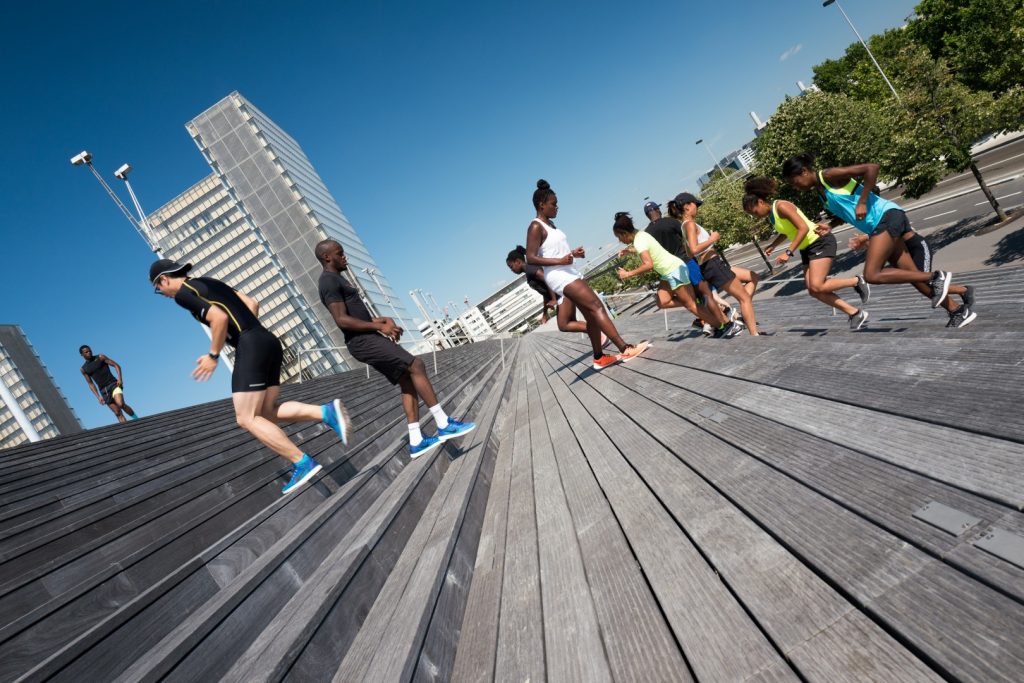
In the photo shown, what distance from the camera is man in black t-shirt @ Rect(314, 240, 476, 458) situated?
11.9 ft

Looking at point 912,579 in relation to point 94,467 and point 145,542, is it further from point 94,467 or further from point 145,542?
point 94,467

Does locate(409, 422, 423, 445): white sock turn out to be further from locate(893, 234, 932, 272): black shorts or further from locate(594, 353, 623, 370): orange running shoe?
locate(893, 234, 932, 272): black shorts

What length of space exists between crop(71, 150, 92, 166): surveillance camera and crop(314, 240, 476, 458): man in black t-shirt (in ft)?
56.5

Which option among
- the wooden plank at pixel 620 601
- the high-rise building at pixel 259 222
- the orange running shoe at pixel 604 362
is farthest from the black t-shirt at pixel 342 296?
the high-rise building at pixel 259 222

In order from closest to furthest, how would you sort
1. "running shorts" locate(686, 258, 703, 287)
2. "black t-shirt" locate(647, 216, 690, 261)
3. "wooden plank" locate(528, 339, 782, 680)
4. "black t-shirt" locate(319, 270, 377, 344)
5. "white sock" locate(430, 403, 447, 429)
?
1. "wooden plank" locate(528, 339, 782, 680)
2. "black t-shirt" locate(319, 270, 377, 344)
3. "white sock" locate(430, 403, 447, 429)
4. "running shorts" locate(686, 258, 703, 287)
5. "black t-shirt" locate(647, 216, 690, 261)

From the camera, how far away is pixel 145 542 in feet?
7.99

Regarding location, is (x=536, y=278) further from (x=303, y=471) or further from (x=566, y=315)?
(x=303, y=471)

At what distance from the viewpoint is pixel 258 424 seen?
3193 mm

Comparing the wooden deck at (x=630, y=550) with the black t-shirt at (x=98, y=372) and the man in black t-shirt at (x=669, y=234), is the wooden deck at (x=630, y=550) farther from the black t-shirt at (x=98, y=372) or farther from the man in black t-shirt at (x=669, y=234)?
the black t-shirt at (x=98, y=372)

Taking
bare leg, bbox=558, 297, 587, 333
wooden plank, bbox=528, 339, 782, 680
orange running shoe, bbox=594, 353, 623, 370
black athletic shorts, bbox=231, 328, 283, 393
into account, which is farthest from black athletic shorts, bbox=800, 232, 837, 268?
black athletic shorts, bbox=231, 328, 283, 393

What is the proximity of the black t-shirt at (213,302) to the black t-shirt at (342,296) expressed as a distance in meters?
0.55

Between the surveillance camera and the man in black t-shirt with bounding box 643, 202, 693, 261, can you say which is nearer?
Result: the man in black t-shirt with bounding box 643, 202, 693, 261

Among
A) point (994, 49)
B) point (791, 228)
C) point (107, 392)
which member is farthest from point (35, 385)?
point (994, 49)

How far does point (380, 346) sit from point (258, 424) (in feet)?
3.22
